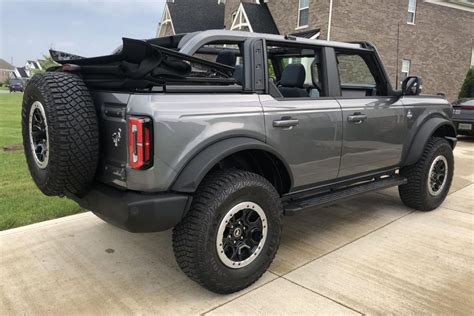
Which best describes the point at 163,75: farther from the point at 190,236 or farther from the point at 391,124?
the point at 391,124

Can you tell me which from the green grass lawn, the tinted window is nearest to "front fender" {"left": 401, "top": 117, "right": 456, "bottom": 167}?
the tinted window

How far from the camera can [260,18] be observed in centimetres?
1994

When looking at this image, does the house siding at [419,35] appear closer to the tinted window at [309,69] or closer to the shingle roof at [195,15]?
the shingle roof at [195,15]

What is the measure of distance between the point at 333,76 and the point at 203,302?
7.74 ft

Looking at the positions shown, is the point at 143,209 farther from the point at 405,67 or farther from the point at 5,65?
the point at 5,65

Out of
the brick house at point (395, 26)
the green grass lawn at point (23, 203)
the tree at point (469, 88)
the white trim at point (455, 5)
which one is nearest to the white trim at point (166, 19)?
the brick house at point (395, 26)

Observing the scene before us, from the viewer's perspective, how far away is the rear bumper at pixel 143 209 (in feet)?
8.48

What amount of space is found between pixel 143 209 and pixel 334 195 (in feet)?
6.53

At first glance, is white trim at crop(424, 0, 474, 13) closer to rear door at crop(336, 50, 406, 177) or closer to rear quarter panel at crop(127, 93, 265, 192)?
rear door at crop(336, 50, 406, 177)

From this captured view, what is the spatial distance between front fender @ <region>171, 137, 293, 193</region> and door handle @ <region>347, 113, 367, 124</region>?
4.31 feet

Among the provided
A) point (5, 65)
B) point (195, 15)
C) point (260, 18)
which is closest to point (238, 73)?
point (260, 18)

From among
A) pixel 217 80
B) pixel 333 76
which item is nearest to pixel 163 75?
pixel 217 80

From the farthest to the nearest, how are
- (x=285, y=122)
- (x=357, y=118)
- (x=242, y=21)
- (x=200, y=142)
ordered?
(x=242, y=21)
(x=357, y=118)
(x=285, y=122)
(x=200, y=142)

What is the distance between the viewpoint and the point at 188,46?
10.3 feet
